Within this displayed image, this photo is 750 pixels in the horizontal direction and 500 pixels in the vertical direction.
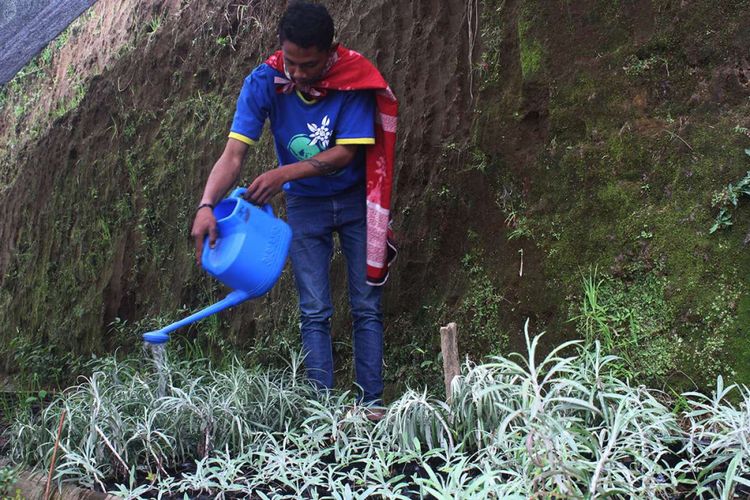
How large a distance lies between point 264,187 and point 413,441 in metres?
1.22

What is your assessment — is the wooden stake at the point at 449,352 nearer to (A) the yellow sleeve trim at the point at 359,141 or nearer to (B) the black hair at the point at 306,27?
(A) the yellow sleeve trim at the point at 359,141

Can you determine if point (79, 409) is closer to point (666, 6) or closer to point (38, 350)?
point (666, 6)

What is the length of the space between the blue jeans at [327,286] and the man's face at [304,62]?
0.55 metres

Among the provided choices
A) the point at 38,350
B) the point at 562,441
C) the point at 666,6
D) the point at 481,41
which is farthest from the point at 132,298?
the point at 562,441

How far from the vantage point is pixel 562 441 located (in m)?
2.11

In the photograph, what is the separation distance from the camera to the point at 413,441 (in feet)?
8.70

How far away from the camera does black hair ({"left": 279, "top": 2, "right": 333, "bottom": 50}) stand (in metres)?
3.29

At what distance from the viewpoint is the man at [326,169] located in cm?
346

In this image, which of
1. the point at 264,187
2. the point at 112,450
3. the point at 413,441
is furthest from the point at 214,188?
the point at 413,441

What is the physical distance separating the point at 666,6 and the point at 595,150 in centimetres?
65

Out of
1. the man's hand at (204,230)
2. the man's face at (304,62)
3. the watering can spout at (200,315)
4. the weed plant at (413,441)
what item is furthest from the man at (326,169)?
the watering can spout at (200,315)

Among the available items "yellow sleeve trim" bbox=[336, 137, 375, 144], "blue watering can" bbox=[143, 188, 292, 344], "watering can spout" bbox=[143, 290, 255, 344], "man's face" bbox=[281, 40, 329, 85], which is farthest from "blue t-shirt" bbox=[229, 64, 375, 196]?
"watering can spout" bbox=[143, 290, 255, 344]

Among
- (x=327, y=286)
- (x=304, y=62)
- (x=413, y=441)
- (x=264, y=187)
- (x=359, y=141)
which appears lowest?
(x=413, y=441)

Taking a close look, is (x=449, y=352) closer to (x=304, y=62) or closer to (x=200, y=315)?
(x=200, y=315)
